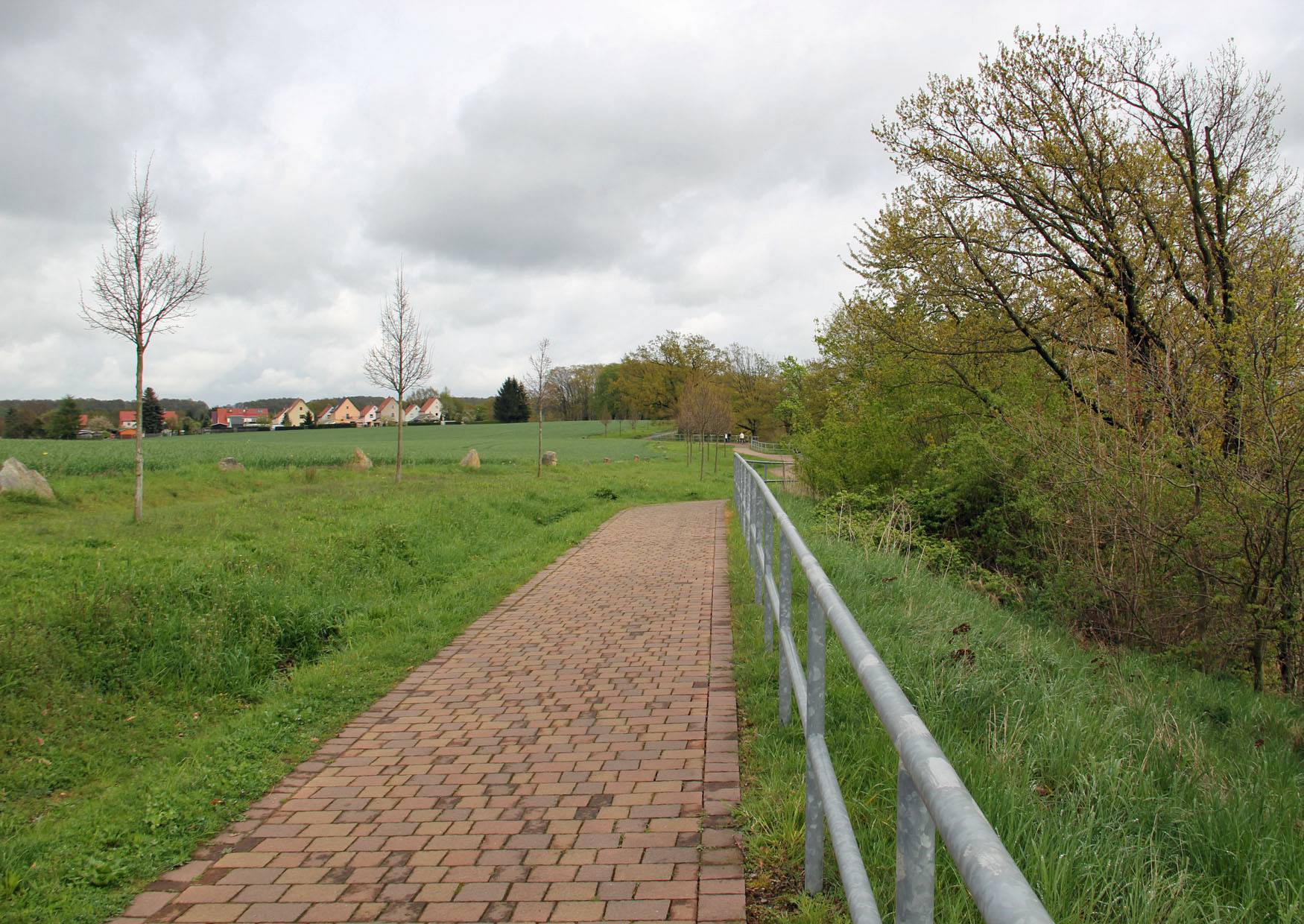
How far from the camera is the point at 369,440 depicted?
6000 centimetres

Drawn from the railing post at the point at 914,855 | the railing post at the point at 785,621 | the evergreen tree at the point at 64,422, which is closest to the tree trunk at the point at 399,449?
the railing post at the point at 785,621

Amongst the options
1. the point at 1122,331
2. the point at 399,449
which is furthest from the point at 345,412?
the point at 1122,331

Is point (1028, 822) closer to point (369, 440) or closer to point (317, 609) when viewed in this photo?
point (317, 609)

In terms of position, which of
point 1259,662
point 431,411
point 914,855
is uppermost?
point 431,411

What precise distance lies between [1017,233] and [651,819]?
13.0 meters

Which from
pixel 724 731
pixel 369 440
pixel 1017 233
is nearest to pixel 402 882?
pixel 724 731

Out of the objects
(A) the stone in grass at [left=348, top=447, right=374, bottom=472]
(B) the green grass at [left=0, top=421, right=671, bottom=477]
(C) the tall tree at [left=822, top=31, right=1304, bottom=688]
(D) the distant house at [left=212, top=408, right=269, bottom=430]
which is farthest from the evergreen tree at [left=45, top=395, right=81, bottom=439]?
(C) the tall tree at [left=822, top=31, right=1304, bottom=688]

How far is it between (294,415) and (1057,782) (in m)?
112

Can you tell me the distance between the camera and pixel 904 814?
1.41 metres

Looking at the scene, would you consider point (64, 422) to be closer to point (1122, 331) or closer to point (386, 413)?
point (386, 413)

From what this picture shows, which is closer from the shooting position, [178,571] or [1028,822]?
[1028,822]

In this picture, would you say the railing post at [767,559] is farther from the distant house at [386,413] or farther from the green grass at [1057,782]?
the distant house at [386,413]

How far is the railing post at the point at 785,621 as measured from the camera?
3.95 metres

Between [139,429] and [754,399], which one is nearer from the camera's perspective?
[139,429]
